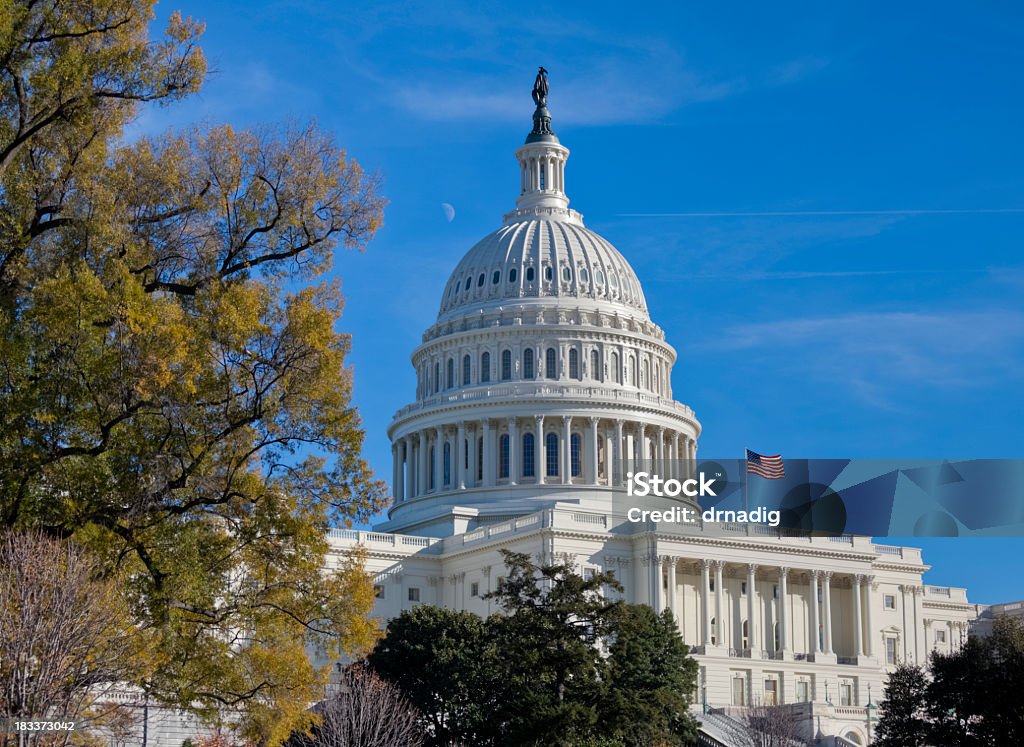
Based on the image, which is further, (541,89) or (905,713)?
(541,89)

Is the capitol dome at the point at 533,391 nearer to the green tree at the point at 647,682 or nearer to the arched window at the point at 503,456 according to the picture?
the arched window at the point at 503,456

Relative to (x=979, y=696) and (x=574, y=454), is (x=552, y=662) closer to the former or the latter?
(x=979, y=696)

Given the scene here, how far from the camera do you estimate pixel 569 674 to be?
74250mm

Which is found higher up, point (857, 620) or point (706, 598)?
point (706, 598)

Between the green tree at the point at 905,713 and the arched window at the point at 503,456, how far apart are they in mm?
66100

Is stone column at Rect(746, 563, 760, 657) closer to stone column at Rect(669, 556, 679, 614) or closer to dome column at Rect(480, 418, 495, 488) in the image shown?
stone column at Rect(669, 556, 679, 614)

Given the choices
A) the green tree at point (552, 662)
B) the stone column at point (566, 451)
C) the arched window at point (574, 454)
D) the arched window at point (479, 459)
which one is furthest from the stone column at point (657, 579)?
the green tree at point (552, 662)

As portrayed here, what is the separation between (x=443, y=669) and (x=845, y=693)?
52142 millimetres

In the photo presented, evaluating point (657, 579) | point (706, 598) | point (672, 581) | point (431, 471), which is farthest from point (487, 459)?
point (706, 598)

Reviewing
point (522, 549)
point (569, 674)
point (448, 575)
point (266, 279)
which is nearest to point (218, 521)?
point (266, 279)

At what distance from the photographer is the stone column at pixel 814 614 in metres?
132

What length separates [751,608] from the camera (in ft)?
429

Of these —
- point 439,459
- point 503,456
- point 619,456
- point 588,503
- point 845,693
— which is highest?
point 439,459

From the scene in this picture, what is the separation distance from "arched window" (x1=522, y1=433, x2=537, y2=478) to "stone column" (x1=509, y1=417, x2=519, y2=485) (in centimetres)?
92
